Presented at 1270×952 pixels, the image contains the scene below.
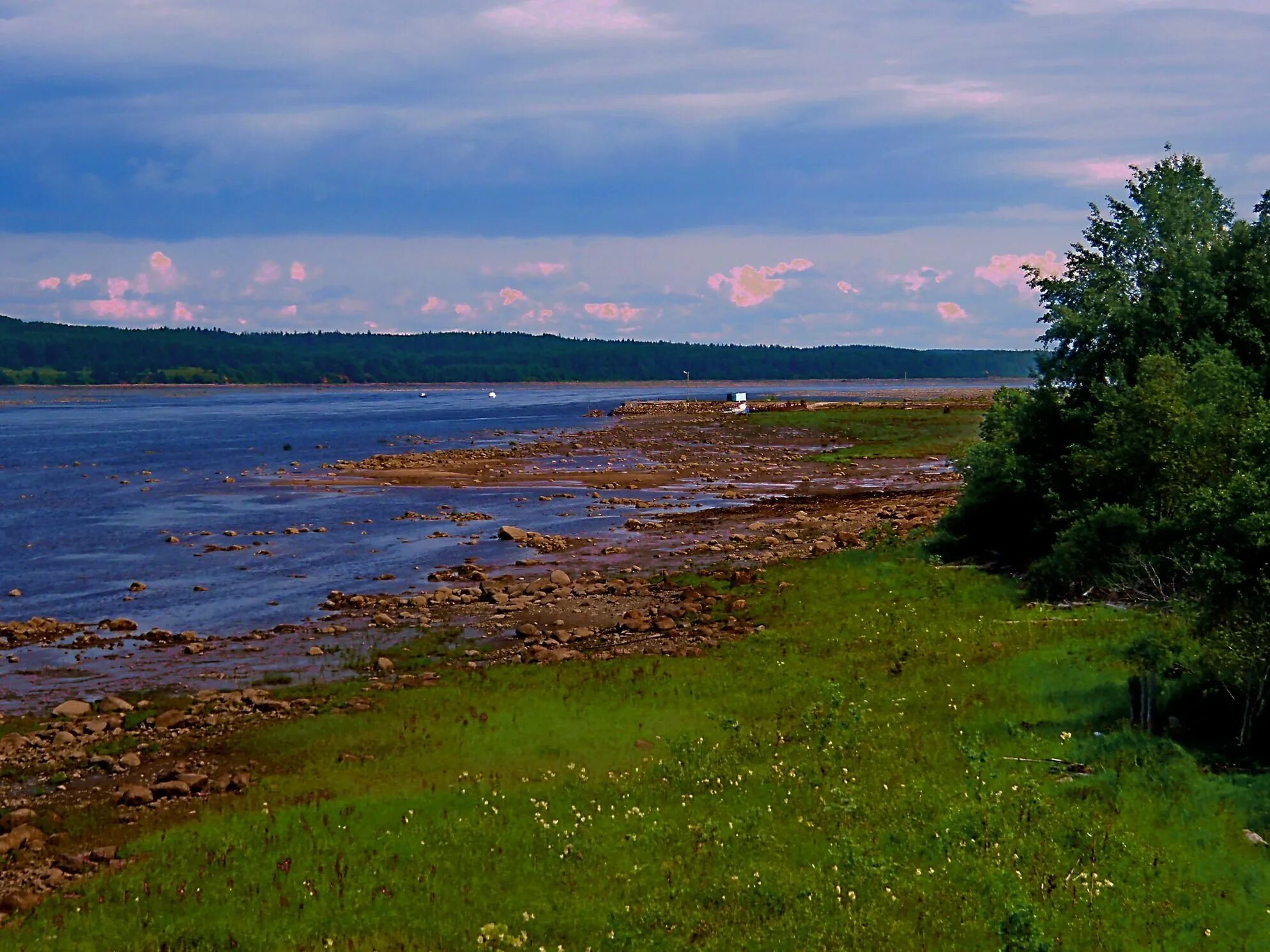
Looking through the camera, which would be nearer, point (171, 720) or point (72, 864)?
point (72, 864)

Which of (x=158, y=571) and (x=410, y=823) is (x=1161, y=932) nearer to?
(x=410, y=823)

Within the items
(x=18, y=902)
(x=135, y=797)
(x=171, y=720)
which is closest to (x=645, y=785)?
(x=135, y=797)

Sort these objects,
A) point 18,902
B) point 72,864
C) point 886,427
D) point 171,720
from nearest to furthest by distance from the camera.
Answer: point 18,902
point 72,864
point 171,720
point 886,427

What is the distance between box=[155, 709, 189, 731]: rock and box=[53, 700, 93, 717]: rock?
1.80 m

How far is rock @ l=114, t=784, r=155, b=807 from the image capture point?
62.2 ft

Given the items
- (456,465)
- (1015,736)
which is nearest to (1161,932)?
(1015,736)

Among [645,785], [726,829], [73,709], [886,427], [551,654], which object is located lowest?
[73,709]

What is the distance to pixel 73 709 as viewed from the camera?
24500 millimetres

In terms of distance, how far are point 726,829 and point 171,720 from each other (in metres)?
12.9

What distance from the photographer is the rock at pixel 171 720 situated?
23188 mm

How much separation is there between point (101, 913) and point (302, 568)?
29368mm

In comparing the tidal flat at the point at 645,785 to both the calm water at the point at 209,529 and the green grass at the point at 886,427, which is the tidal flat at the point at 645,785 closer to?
the calm water at the point at 209,529

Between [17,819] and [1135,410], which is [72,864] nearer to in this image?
[17,819]

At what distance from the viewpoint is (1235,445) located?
23828 millimetres
